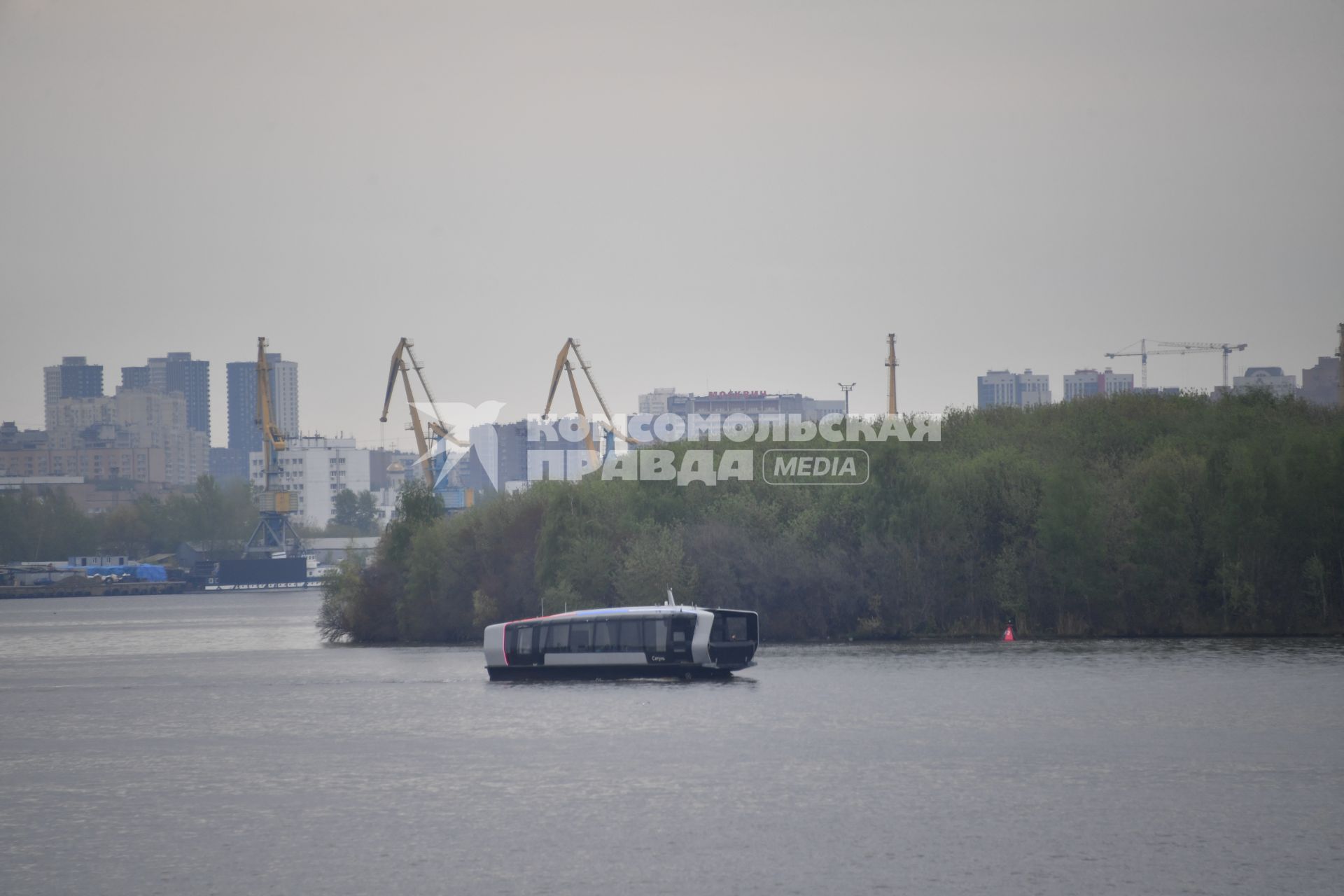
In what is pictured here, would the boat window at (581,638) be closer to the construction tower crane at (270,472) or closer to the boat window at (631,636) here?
the boat window at (631,636)

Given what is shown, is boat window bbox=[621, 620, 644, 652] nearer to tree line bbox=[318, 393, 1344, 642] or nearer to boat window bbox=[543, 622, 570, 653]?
boat window bbox=[543, 622, 570, 653]

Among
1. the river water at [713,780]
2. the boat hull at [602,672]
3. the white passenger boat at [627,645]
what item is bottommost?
the river water at [713,780]

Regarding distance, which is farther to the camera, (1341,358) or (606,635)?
(1341,358)

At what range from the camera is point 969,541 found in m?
79.0

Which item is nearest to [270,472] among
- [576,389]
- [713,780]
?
[576,389]

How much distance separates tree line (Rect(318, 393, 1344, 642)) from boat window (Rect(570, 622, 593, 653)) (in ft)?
37.0

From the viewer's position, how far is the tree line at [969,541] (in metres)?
74.5

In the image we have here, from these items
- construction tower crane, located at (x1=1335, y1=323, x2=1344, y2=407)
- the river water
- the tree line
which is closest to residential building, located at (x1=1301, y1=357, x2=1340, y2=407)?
construction tower crane, located at (x1=1335, y1=323, x2=1344, y2=407)

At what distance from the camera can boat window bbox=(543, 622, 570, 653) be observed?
63.4 metres

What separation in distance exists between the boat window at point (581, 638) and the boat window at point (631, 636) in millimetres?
1443

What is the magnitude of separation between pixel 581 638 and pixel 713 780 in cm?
2437

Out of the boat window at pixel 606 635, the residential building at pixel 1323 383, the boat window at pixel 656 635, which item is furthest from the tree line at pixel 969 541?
the residential building at pixel 1323 383

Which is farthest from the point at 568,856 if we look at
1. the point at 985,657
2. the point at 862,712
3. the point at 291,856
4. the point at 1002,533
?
the point at 1002,533

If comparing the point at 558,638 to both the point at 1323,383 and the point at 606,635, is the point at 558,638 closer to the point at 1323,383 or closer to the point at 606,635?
the point at 606,635
